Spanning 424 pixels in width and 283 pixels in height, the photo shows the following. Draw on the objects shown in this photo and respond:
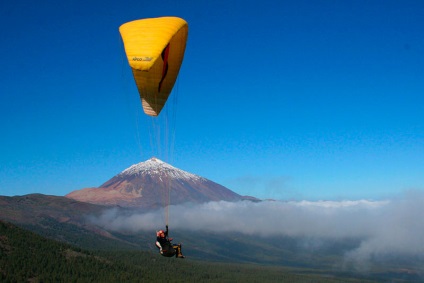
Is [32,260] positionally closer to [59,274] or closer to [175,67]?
[59,274]

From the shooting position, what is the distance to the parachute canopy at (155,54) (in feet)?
91.0

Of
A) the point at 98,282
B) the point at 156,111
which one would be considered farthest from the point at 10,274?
the point at 156,111

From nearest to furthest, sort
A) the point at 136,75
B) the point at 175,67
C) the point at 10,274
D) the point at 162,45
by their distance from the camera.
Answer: the point at 162,45, the point at 136,75, the point at 175,67, the point at 10,274

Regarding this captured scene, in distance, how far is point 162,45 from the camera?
1104 inches

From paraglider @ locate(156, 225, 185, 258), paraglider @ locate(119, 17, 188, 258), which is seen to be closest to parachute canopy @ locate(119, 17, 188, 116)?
paraglider @ locate(119, 17, 188, 258)

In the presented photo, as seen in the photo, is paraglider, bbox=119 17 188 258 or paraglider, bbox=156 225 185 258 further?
paraglider, bbox=156 225 185 258

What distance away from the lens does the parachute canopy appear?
91.0 ft

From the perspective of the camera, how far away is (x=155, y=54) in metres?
27.4

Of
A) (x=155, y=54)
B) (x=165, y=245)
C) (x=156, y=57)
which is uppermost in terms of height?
(x=155, y=54)

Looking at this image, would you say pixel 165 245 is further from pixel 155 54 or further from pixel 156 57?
pixel 155 54

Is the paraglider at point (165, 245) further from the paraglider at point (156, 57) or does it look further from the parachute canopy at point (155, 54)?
the parachute canopy at point (155, 54)

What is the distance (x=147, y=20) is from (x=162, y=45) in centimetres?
373

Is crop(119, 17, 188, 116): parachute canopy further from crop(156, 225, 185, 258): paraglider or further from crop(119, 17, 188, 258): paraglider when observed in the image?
crop(156, 225, 185, 258): paraglider

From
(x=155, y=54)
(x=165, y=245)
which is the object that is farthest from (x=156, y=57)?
(x=165, y=245)
